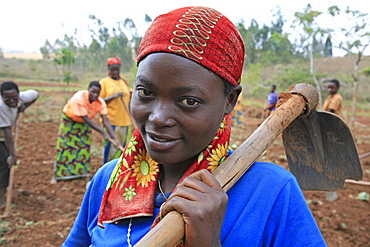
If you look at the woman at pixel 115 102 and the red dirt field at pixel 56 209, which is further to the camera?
the woman at pixel 115 102

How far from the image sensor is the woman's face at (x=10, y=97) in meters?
4.00

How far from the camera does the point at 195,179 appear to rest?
2.70 feet

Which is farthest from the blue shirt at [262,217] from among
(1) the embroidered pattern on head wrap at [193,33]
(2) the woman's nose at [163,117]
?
(1) the embroidered pattern on head wrap at [193,33]

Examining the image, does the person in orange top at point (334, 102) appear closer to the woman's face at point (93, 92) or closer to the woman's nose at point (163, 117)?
the woman's face at point (93, 92)

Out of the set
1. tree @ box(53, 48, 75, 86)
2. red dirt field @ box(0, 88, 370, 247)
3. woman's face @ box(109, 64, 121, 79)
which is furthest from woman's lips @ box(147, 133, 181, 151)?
tree @ box(53, 48, 75, 86)

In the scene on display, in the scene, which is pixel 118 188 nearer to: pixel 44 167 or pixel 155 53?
pixel 155 53

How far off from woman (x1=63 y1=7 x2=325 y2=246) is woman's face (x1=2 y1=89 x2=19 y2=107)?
3.72m

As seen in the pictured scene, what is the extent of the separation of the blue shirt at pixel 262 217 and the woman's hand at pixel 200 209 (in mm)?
131

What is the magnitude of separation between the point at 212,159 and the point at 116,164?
16.9 inches

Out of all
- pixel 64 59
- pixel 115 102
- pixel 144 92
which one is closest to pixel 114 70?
pixel 115 102

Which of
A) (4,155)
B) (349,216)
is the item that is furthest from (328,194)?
(4,155)

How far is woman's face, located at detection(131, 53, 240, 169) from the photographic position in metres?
0.87

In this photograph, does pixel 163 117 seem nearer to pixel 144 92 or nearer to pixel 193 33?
pixel 144 92

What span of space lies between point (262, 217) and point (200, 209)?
0.80ft
